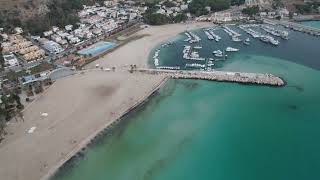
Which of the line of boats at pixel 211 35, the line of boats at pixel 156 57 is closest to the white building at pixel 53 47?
the line of boats at pixel 156 57

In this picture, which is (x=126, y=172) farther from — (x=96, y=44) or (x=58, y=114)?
(x=96, y=44)

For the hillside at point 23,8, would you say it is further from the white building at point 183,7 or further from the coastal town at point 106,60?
the white building at point 183,7

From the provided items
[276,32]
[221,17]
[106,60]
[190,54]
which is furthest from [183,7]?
[106,60]

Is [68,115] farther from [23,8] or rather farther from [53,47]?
[23,8]

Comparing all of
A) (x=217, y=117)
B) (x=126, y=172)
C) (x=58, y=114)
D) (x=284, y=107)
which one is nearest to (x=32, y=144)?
(x=58, y=114)

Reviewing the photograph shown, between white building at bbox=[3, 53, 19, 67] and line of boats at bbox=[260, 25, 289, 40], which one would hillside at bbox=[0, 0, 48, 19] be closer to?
white building at bbox=[3, 53, 19, 67]
